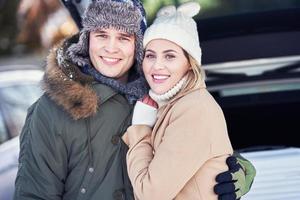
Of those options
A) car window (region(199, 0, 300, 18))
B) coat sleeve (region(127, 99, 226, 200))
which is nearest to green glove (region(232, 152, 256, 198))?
coat sleeve (region(127, 99, 226, 200))

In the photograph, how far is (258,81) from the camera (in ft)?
12.7

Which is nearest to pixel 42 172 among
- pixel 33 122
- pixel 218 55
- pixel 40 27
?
pixel 33 122

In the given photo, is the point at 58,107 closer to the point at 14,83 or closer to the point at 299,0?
the point at 299,0

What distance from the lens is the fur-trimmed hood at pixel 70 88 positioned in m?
2.30

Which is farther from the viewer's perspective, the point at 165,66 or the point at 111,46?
the point at 111,46

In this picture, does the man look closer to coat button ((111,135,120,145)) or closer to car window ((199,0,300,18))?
coat button ((111,135,120,145))

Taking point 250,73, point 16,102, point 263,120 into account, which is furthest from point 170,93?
point 16,102

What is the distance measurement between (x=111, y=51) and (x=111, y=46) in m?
0.02

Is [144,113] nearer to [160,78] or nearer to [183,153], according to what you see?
[160,78]

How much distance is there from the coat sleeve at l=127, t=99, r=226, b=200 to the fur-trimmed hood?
24cm

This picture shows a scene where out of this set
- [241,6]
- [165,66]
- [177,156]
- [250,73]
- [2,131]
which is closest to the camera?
[177,156]

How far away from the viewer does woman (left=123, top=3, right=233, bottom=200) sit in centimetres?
216

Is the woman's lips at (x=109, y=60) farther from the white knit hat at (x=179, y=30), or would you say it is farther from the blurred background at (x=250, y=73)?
the blurred background at (x=250, y=73)

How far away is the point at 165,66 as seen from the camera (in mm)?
2277
